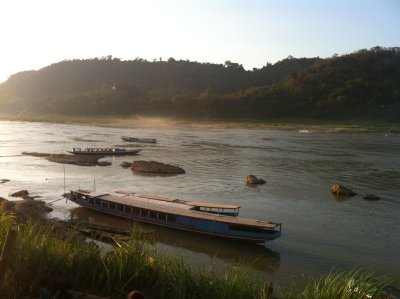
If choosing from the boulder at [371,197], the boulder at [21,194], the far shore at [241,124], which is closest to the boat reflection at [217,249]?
the boulder at [21,194]

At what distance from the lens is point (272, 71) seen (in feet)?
651

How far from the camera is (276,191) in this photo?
3497 centimetres

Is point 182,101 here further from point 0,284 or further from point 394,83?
point 0,284

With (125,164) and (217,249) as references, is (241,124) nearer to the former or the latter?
(125,164)

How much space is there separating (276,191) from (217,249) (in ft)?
47.6

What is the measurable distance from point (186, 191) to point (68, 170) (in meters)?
15.0

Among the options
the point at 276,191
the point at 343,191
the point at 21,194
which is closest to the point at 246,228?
the point at 276,191

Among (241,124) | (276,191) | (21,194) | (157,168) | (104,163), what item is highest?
(241,124)

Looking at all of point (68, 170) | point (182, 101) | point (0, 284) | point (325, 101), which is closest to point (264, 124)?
point (325, 101)

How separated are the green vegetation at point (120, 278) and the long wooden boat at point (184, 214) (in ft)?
40.0

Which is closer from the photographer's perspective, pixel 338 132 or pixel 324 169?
pixel 324 169

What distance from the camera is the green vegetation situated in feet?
28.5

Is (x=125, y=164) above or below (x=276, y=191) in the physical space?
above

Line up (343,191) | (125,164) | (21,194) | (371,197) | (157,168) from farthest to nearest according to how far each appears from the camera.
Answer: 1. (125,164)
2. (157,168)
3. (343,191)
4. (371,197)
5. (21,194)
